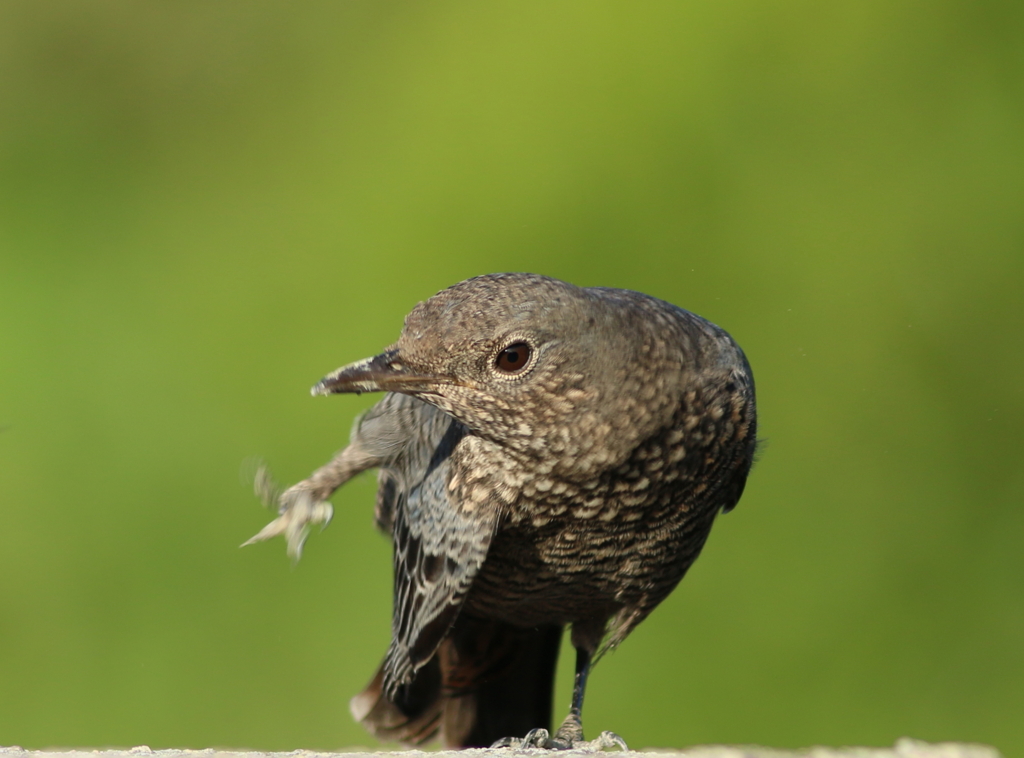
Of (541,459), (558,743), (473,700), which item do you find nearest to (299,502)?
(541,459)

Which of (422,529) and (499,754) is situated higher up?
(422,529)

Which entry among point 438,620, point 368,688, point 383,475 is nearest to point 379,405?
point 383,475

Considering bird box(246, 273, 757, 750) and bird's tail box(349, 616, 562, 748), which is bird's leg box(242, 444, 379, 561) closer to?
bird box(246, 273, 757, 750)

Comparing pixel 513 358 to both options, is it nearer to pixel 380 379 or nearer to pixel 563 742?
pixel 380 379

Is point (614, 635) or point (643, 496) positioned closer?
point (643, 496)

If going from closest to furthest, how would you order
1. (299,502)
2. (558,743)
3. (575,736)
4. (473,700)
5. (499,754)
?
1. (499,754)
2. (299,502)
3. (558,743)
4. (575,736)
5. (473,700)

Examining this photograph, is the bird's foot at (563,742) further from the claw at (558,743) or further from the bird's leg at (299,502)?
the bird's leg at (299,502)

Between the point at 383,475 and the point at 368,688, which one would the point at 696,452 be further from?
the point at 368,688

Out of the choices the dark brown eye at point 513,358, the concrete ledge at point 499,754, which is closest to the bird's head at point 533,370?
the dark brown eye at point 513,358
